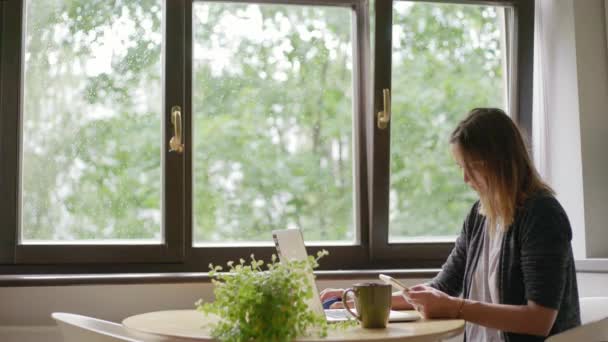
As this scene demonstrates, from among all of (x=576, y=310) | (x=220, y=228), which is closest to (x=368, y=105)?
(x=220, y=228)

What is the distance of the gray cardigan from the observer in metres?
1.94

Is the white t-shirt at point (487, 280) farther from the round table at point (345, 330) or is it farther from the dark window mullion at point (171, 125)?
the dark window mullion at point (171, 125)

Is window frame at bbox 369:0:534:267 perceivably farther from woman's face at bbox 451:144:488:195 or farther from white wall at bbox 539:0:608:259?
woman's face at bbox 451:144:488:195

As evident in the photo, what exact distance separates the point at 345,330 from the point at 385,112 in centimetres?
149

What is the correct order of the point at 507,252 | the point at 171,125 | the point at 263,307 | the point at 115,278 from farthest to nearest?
1. the point at 171,125
2. the point at 115,278
3. the point at 507,252
4. the point at 263,307

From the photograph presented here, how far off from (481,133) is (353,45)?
117cm

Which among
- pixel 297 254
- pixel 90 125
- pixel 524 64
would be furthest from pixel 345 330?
pixel 524 64

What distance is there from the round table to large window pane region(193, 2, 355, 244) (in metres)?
1.04

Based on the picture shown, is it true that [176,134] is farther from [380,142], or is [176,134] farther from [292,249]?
[292,249]

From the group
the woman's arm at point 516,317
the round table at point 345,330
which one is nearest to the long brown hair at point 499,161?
the woman's arm at point 516,317

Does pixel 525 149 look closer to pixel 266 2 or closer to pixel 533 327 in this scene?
pixel 533 327

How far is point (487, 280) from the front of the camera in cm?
223

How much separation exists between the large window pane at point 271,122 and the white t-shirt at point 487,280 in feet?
3.13

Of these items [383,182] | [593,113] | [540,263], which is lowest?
[540,263]
